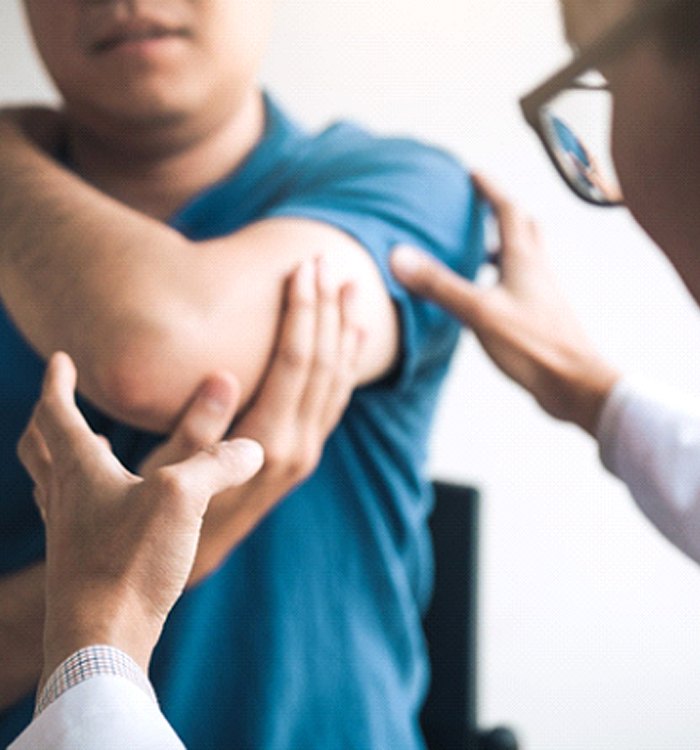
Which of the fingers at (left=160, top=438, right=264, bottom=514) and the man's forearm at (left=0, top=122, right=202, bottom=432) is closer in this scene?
the fingers at (left=160, top=438, right=264, bottom=514)

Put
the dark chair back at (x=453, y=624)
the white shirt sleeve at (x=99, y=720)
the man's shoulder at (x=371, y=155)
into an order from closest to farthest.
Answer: the white shirt sleeve at (x=99, y=720), the man's shoulder at (x=371, y=155), the dark chair back at (x=453, y=624)

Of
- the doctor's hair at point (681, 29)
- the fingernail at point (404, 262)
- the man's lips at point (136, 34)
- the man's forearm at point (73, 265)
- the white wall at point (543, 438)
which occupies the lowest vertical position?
the white wall at point (543, 438)

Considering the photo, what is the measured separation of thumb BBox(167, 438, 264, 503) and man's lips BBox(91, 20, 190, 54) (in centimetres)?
28

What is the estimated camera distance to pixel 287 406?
1.51 feet

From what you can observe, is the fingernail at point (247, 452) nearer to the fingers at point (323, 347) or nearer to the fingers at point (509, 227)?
the fingers at point (323, 347)

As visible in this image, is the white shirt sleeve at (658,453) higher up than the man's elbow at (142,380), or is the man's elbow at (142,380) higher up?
the man's elbow at (142,380)

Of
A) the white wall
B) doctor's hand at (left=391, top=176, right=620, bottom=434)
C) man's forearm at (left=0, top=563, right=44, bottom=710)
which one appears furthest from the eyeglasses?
the white wall

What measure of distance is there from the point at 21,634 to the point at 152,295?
0.67 ft

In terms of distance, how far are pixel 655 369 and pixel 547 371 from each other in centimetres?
54

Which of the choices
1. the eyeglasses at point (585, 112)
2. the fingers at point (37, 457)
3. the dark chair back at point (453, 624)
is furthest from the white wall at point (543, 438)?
the fingers at point (37, 457)

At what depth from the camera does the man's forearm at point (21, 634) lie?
505 millimetres

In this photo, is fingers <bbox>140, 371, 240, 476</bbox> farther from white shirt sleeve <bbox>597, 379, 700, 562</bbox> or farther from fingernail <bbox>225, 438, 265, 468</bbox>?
white shirt sleeve <bbox>597, 379, 700, 562</bbox>

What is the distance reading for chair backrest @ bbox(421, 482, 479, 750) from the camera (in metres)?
0.73

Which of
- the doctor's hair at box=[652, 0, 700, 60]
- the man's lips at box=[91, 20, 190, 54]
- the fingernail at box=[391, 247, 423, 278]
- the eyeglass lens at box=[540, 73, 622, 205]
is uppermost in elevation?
the doctor's hair at box=[652, 0, 700, 60]
